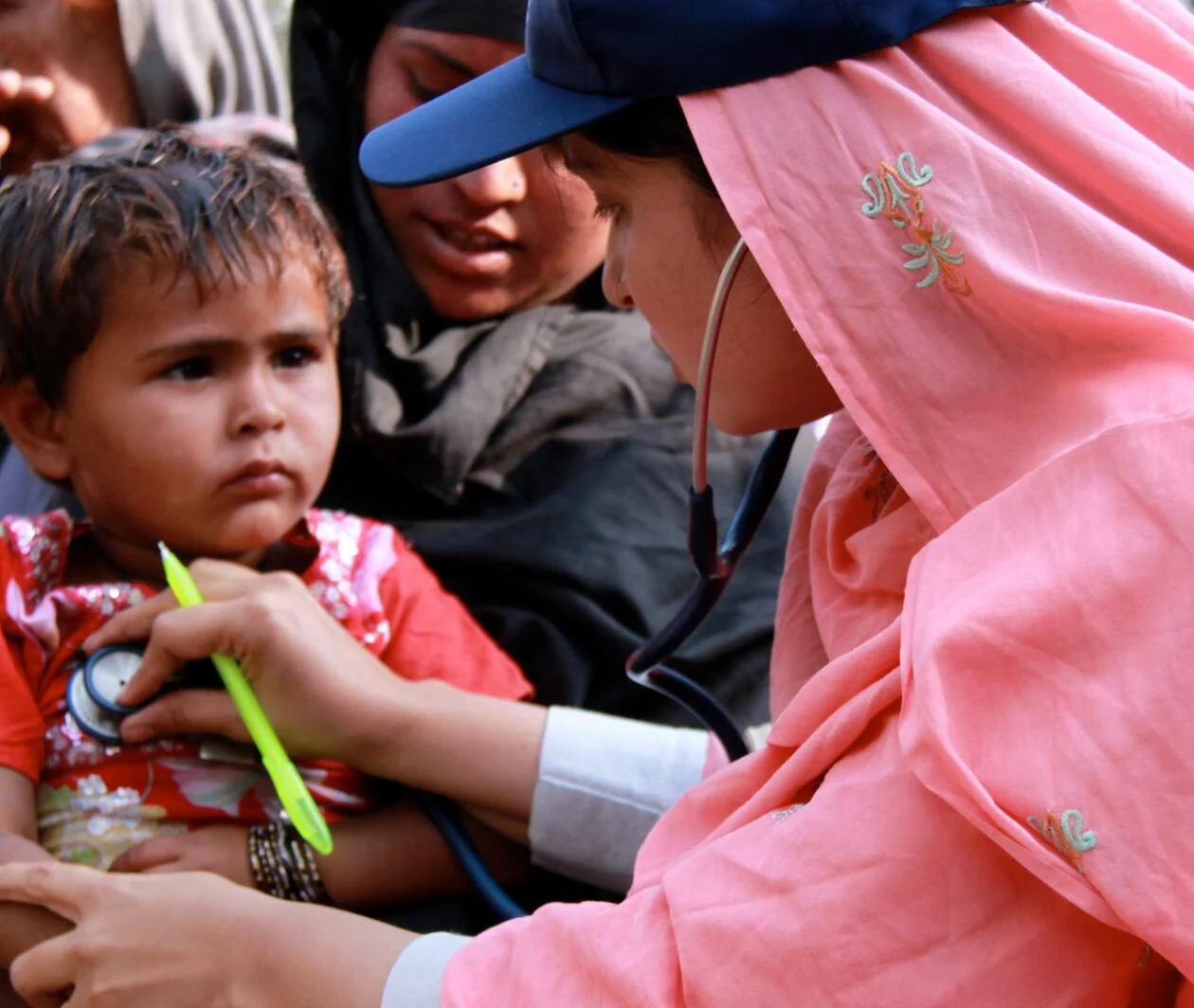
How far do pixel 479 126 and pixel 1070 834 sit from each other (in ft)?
2.74

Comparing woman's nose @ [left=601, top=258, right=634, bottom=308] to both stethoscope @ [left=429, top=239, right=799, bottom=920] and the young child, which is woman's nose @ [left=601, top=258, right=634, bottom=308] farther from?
the young child

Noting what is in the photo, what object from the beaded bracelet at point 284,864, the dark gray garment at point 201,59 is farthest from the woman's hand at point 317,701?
the dark gray garment at point 201,59

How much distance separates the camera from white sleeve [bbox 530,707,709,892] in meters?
1.87

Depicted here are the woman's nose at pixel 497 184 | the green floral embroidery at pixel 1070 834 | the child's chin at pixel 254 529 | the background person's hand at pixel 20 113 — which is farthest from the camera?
the background person's hand at pixel 20 113

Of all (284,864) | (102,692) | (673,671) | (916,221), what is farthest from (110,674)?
(916,221)

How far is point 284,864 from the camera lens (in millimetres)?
1836

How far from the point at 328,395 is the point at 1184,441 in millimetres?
1239

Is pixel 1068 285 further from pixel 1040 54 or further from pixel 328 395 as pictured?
pixel 328 395

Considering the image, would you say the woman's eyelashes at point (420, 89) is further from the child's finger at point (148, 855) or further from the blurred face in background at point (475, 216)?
the child's finger at point (148, 855)

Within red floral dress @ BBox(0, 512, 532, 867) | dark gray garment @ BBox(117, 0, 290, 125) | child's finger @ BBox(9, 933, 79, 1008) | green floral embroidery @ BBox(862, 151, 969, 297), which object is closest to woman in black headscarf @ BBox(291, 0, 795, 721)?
red floral dress @ BBox(0, 512, 532, 867)

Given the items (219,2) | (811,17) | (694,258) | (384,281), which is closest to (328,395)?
(384,281)

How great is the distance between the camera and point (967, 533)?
1117mm

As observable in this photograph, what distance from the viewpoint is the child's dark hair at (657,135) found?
1361mm

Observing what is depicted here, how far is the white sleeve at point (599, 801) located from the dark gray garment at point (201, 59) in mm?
1827
